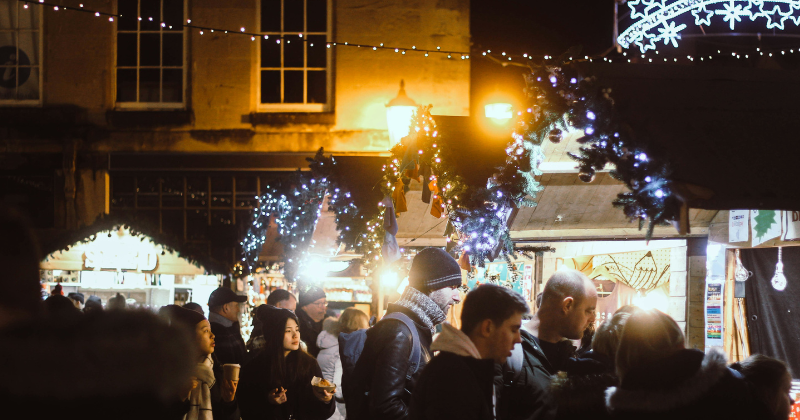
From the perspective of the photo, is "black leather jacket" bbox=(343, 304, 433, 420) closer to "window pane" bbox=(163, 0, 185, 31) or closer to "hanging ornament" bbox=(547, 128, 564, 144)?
"hanging ornament" bbox=(547, 128, 564, 144)

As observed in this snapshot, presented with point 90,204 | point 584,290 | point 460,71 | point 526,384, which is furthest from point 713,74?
point 90,204

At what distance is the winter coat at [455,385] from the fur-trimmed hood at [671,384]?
1.77 feet

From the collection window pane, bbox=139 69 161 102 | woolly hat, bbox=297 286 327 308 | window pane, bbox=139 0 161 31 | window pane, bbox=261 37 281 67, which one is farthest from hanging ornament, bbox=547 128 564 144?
window pane, bbox=139 0 161 31

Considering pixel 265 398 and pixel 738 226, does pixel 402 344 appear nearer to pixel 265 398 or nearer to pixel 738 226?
pixel 265 398

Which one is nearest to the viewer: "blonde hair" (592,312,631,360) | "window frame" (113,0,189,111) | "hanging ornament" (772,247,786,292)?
"blonde hair" (592,312,631,360)

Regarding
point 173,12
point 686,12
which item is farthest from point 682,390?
point 173,12

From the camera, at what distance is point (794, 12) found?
7922mm

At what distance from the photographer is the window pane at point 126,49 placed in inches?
563

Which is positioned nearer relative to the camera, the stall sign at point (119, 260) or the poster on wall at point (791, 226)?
the poster on wall at point (791, 226)

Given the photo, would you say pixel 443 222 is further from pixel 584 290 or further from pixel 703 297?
pixel 584 290

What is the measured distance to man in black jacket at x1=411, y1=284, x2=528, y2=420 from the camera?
2.86 metres

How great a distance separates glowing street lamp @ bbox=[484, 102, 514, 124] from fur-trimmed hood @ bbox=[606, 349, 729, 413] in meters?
2.73

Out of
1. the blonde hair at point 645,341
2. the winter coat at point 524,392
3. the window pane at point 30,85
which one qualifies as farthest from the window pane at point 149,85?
the blonde hair at point 645,341

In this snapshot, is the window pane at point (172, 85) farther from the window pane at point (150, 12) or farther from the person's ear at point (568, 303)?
the person's ear at point (568, 303)
